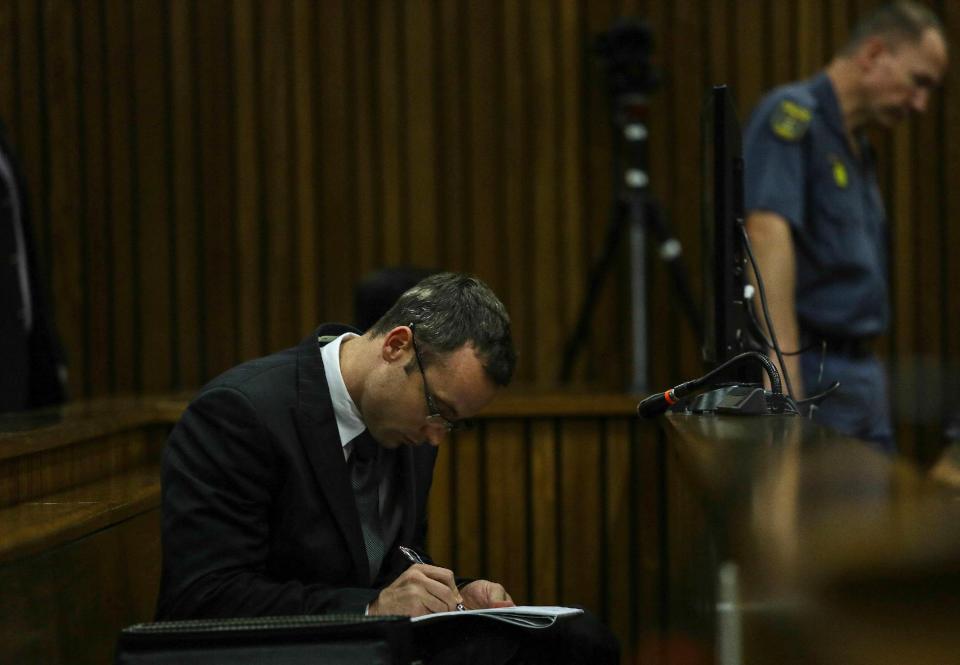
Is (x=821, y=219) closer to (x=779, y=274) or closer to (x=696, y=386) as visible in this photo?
(x=779, y=274)

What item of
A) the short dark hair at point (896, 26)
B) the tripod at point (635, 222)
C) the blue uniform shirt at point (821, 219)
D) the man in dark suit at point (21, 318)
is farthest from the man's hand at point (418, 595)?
the tripod at point (635, 222)

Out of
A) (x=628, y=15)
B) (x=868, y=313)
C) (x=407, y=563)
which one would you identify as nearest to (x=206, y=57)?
(x=628, y=15)

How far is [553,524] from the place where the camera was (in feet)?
9.69

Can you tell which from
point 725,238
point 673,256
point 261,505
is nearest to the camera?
point 261,505

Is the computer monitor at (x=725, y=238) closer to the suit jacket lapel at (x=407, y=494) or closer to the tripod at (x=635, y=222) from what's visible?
the suit jacket lapel at (x=407, y=494)

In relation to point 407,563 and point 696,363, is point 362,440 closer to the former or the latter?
point 407,563

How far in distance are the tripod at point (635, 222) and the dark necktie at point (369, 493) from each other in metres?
2.03

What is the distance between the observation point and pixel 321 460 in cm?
168

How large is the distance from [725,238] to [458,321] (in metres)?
0.48

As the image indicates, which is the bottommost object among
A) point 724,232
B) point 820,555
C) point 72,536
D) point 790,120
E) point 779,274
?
point 72,536

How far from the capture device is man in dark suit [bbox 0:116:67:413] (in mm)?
2934

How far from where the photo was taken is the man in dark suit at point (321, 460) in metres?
1.59

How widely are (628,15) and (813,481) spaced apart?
3.34m

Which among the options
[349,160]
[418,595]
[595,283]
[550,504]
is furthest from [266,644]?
[349,160]
